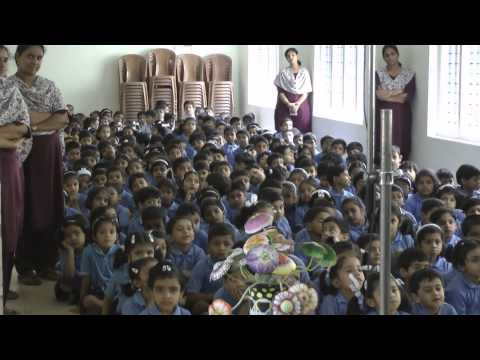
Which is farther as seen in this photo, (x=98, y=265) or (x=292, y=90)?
(x=292, y=90)

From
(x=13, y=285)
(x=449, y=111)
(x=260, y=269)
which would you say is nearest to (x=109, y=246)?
(x=13, y=285)

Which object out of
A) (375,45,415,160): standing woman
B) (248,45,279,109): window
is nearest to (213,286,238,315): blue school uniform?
(375,45,415,160): standing woman

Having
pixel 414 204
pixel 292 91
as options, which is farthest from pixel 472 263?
pixel 292 91

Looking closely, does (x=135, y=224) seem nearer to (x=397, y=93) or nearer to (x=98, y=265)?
(x=98, y=265)

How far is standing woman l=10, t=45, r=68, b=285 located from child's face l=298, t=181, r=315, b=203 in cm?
149

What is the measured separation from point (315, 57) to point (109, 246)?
6.64 metres

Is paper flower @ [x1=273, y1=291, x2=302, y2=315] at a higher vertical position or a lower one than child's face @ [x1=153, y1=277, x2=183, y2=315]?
higher

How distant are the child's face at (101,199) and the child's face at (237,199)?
73 cm

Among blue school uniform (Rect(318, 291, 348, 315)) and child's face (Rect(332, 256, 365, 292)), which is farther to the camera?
child's face (Rect(332, 256, 365, 292))

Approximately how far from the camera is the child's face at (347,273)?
10.3 ft

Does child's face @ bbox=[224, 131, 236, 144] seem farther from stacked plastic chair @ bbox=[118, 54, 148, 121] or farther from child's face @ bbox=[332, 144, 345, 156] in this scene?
stacked plastic chair @ bbox=[118, 54, 148, 121]

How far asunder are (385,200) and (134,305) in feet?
5.99

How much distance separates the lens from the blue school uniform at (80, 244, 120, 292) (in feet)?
12.8

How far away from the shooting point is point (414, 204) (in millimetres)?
4715
